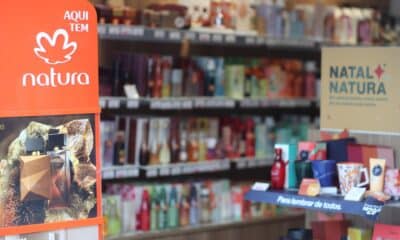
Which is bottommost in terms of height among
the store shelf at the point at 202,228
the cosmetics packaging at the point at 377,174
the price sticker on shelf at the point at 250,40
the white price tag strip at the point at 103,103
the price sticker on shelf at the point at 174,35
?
the store shelf at the point at 202,228

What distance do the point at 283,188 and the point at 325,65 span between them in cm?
85

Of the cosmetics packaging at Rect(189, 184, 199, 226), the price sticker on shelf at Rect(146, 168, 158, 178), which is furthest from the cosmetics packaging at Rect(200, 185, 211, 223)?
the price sticker on shelf at Rect(146, 168, 158, 178)

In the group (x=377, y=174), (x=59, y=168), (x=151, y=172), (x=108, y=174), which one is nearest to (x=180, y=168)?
(x=151, y=172)

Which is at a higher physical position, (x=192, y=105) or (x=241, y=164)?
(x=192, y=105)

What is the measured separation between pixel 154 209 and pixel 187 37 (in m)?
1.37

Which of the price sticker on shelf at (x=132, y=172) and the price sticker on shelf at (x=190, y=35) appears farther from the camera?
the price sticker on shelf at (x=190, y=35)

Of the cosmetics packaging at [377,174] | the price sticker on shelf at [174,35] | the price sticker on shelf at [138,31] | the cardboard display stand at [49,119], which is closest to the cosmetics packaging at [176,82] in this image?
the price sticker on shelf at [174,35]

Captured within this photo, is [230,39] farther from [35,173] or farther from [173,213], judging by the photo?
[35,173]

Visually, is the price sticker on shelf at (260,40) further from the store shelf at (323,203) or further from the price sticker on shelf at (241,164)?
the store shelf at (323,203)

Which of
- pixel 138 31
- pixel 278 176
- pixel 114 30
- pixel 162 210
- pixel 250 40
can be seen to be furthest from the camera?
pixel 250 40

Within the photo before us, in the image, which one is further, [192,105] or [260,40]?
[260,40]

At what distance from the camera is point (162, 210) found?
6535 mm

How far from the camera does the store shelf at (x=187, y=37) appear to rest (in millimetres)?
6227

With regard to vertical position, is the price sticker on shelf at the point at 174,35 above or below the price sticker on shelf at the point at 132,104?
above
